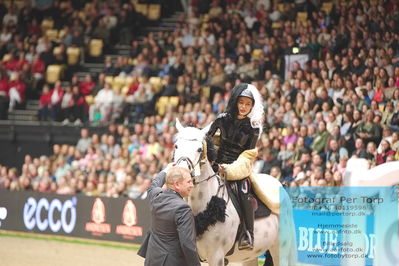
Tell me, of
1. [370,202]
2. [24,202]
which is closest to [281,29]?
[24,202]

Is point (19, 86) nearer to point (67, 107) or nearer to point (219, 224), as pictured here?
point (67, 107)

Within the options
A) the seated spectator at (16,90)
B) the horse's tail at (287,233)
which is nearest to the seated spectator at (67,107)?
the seated spectator at (16,90)

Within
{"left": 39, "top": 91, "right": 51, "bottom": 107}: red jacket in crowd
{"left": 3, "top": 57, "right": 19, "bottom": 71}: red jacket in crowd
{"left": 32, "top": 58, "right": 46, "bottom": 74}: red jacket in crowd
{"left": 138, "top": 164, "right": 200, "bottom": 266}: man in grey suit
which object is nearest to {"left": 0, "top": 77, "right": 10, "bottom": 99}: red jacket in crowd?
{"left": 3, "top": 57, "right": 19, "bottom": 71}: red jacket in crowd

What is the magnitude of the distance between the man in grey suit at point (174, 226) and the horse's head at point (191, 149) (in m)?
0.70

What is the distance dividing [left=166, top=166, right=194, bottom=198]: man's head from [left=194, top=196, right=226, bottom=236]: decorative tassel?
1480 millimetres

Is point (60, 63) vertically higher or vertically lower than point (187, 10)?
lower

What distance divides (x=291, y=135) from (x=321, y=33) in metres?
3.33

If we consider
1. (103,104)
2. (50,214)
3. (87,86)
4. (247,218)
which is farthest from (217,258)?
(87,86)

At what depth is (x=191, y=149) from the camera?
806 cm

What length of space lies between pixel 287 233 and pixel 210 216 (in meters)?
1.27

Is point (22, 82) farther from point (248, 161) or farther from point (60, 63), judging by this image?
point (248, 161)

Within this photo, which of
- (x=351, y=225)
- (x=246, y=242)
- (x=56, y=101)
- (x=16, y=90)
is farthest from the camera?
(x=16, y=90)

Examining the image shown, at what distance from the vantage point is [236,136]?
29.8 ft

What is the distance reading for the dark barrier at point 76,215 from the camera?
16.7 metres
